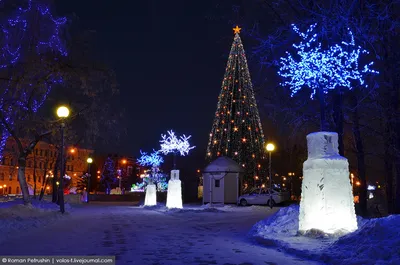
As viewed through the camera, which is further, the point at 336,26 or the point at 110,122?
the point at 110,122

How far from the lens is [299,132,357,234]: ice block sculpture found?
11695mm

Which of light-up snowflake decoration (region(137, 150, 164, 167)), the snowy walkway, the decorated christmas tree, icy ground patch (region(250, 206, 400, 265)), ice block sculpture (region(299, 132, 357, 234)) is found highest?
the decorated christmas tree

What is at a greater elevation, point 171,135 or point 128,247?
point 171,135

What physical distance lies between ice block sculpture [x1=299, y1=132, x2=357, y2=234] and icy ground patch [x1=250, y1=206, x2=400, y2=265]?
0.40 m

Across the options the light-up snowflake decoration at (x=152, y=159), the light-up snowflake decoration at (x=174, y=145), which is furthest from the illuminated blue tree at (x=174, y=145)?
the light-up snowflake decoration at (x=152, y=159)

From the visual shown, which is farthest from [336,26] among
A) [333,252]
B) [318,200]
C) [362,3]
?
[333,252]

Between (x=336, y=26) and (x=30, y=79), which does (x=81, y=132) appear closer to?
(x=30, y=79)

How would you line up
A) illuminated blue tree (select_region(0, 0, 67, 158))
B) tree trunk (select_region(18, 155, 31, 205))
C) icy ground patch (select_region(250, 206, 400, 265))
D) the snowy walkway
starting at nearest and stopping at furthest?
1. icy ground patch (select_region(250, 206, 400, 265))
2. the snowy walkway
3. illuminated blue tree (select_region(0, 0, 67, 158))
4. tree trunk (select_region(18, 155, 31, 205))

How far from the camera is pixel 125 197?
191ft

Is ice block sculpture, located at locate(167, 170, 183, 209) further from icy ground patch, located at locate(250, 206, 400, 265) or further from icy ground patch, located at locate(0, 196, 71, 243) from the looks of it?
icy ground patch, located at locate(250, 206, 400, 265)

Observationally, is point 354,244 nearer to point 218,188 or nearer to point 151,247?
point 151,247

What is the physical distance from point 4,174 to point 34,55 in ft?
302

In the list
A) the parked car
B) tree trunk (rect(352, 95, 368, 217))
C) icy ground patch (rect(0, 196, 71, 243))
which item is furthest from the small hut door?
icy ground patch (rect(0, 196, 71, 243))

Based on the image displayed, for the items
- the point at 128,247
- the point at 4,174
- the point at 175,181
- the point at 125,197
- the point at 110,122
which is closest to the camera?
the point at 128,247
